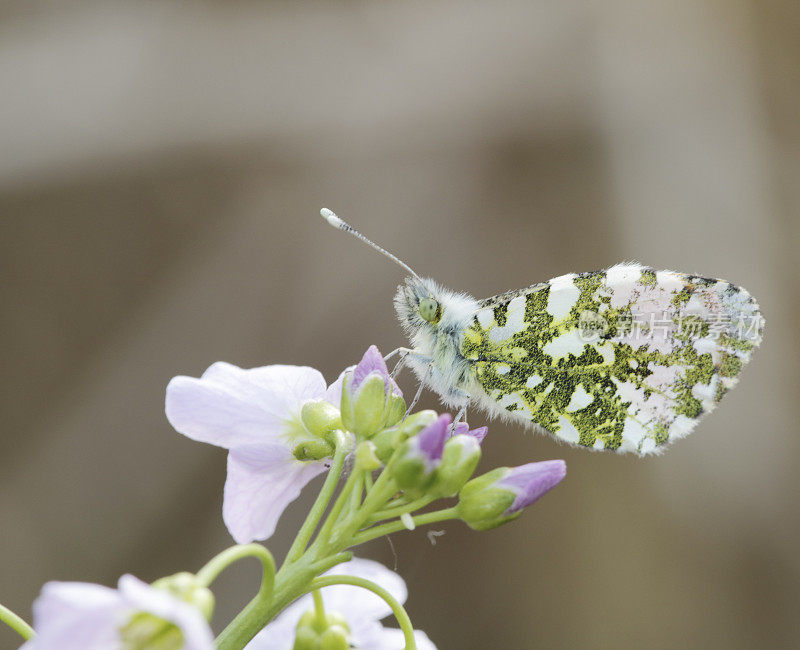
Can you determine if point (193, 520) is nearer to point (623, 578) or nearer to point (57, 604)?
point (623, 578)

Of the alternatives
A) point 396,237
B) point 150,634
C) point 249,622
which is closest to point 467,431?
point 249,622

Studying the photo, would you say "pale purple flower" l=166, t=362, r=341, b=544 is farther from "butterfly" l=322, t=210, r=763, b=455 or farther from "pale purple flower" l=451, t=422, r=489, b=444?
"butterfly" l=322, t=210, r=763, b=455

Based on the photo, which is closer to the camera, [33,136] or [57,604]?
[57,604]

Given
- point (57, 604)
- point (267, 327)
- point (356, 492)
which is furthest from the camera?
point (267, 327)

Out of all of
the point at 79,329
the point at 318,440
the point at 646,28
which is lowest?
the point at 79,329

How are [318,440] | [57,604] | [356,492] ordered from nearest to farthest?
[57,604], [356,492], [318,440]

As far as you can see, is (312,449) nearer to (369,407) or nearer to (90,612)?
(369,407)

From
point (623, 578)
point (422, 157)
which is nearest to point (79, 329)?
point (422, 157)

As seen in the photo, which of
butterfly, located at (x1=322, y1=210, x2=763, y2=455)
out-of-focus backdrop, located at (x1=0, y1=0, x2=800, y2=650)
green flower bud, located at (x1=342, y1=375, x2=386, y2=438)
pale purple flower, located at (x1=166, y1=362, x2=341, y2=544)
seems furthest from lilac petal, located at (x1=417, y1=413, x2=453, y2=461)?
out-of-focus backdrop, located at (x1=0, y1=0, x2=800, y2=650)
